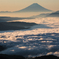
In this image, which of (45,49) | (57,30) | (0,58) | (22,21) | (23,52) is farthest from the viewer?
(22,21)

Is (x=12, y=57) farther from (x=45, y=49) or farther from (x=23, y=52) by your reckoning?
(x=45, y=49)

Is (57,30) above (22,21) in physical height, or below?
below

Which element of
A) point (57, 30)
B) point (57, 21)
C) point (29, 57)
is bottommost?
point (29, 57)

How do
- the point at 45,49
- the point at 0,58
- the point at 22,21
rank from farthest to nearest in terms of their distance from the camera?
the point at 22,21
the point at 45,49
the point at 0,58

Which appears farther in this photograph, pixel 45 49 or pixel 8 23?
pixel 8 23

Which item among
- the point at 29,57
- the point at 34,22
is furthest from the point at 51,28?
the point at 29,57

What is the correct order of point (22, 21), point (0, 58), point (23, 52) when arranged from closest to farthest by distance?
1. point (0, 58)
2. point (23, 52)
3. point (22, 21)

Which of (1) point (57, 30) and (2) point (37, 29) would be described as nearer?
(1) point (57, 30)

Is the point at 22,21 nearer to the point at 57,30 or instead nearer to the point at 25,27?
the point at 25,27

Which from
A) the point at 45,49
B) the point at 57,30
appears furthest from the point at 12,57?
the point at 57,30
